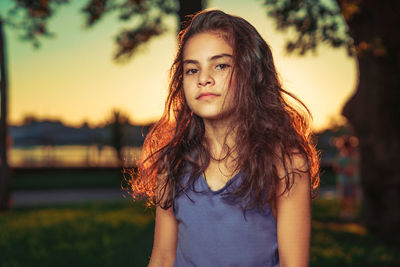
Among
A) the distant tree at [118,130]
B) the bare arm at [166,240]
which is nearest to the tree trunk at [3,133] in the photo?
the bare arm at [166,240]

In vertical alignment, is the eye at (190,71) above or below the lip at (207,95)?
above

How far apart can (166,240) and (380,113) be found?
7.34 metres

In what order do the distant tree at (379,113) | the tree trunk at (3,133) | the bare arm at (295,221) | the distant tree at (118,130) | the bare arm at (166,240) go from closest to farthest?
the bare arm at (295,221) < the bare arm at (166,240) < the distant tree at (379,113) < the tree trunk at (3,133) < the distant tree at (118,130)

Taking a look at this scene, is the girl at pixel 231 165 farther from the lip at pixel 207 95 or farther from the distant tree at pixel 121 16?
the distant tree at pixel 121 16

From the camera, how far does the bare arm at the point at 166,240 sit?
83.5 inches

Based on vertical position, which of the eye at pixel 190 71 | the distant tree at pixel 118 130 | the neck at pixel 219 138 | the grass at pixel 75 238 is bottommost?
the grass at pixel 75 238

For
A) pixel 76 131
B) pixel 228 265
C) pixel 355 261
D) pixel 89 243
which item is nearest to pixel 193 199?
pixel 228 265

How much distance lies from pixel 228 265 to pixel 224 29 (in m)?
1.01

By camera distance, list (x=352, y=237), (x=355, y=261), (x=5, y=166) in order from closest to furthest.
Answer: (x=355, y=261), (x=352, y=237), (x=5, y=166)

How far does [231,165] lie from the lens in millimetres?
2023

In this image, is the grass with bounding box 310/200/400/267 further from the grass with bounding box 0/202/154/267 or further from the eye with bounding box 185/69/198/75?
the eye with bounding box 185/69/198/75

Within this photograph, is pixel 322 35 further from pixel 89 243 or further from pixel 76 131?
pixel 76 131

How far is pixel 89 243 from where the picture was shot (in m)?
7.45

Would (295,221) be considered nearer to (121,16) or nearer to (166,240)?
(166,240)
